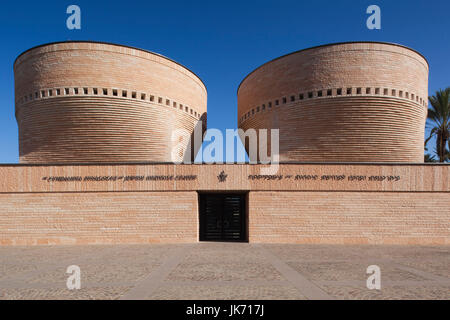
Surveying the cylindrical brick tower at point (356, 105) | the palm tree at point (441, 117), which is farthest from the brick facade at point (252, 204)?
the palm tree at point (441, 117)

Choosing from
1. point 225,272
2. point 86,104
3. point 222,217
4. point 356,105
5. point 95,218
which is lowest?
point 222,217

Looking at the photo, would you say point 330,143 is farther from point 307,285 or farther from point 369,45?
point 307,285

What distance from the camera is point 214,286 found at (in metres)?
4.94

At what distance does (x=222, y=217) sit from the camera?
39.2 ft

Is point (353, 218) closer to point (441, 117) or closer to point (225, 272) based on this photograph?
point (225, 272)

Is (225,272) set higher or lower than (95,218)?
lower

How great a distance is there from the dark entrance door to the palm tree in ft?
76.0

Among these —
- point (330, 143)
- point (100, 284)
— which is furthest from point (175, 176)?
point (330, 143)

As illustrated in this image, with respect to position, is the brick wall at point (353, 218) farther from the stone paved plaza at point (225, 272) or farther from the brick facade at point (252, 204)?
the stone paved plaza at point (225, 272)

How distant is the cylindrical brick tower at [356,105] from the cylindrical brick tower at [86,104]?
369 inches

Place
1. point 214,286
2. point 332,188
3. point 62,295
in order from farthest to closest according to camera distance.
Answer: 1. point 332,188
2. point 214,286
3. point 62,295

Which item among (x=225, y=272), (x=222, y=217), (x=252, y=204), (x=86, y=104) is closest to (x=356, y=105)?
(x=252, y=204)

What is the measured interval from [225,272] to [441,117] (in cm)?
2761
